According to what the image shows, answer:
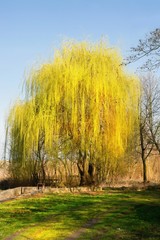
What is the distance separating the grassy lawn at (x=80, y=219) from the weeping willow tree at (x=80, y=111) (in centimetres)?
714

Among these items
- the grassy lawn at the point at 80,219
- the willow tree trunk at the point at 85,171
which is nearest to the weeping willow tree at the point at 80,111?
the willow tree trunk at the point at 85,171

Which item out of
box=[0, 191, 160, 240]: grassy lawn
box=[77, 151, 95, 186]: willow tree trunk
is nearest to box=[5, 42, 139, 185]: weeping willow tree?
box=[77, 151, 95, 186]: willow tree trunk

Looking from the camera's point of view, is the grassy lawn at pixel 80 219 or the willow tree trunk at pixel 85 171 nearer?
the grassy lawn at pixel 80 219

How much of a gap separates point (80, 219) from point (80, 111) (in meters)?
12.5

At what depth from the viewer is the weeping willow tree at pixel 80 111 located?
23453mm

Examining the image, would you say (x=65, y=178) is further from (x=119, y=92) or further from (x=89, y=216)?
(x=89, y=216)

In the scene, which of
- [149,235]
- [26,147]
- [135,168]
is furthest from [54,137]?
[149,235]

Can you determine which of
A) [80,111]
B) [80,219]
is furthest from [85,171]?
[80,219]

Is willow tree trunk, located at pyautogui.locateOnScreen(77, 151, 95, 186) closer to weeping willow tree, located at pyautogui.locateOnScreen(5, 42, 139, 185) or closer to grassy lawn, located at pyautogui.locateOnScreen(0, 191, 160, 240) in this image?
weeping willow tree, located at pyautogui.locateOnScreen(5, 42, 139, 185)

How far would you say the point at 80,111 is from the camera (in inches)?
928

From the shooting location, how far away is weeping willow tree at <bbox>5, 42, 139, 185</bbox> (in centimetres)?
2345

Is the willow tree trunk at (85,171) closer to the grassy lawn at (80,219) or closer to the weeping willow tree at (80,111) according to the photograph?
the weeping willow tree at (80,111)

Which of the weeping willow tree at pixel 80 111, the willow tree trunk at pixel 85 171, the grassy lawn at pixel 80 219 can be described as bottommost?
the grassy lawn at pixel 80 219

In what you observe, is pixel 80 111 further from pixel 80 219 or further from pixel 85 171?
pixel 80 219
